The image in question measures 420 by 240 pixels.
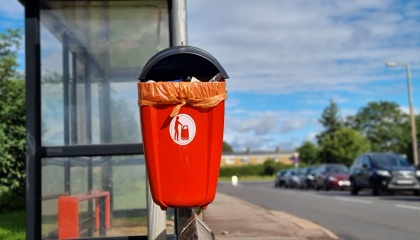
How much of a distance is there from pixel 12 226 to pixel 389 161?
17.1 meters

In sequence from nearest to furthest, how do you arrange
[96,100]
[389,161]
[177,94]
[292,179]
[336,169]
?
1. [177,94]
2. [96,100]
3. [389,161]
4. [336,169]
5. [292,179]

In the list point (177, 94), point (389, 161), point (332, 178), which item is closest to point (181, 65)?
point (177, 94)

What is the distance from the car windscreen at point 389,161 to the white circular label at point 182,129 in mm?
Result: 18747

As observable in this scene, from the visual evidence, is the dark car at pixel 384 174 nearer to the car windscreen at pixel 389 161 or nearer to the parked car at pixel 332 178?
the car windscreen at pixel 389 161

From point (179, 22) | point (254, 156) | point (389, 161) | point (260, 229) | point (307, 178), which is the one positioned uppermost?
point (254, 156)

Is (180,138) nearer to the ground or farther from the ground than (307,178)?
farther from the ground

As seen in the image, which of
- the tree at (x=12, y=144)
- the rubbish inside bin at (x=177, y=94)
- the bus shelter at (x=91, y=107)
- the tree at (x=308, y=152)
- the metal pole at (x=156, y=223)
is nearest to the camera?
the rubbish inside bin at (x=177, y=94)

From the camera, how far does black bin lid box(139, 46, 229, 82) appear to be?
158 inches

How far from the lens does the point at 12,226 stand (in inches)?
303

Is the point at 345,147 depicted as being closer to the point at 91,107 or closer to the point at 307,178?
the point at 307,178

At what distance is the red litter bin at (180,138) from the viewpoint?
3916mm

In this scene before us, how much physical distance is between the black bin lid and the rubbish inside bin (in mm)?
140

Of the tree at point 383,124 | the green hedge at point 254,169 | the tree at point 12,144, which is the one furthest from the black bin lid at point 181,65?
the tree at point 383,124

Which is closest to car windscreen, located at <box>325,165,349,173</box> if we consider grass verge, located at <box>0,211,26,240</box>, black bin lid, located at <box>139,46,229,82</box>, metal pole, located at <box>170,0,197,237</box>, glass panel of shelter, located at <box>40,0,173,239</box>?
grass verge, located at <box>0,211,26,240</box>
